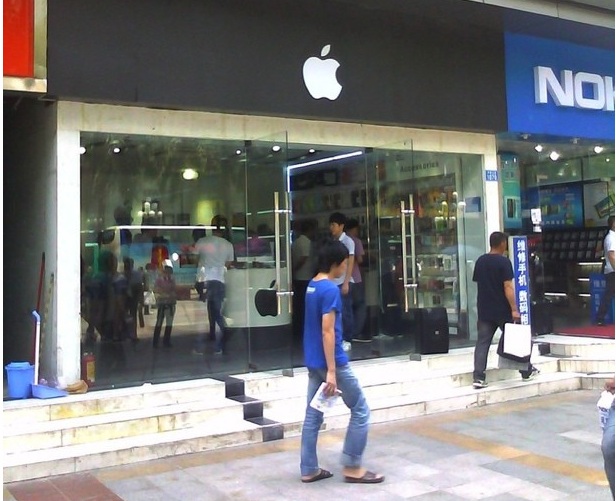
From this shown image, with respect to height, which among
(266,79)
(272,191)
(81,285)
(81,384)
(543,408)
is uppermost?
(266,79)

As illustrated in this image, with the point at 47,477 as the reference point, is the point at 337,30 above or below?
above

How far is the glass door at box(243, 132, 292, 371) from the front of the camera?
7516mm

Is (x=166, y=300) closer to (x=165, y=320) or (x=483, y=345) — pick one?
(x=165, y=320)

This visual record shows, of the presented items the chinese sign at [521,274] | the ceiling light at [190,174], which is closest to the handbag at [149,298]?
the ceiling light at [190,174]

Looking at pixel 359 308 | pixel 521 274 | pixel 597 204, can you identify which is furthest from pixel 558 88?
pixel 359 308

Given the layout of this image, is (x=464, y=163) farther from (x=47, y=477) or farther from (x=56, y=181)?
(x=47, y=477)

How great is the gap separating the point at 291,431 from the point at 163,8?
14.1 feet

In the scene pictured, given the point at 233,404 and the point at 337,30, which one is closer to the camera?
the point at 233,404

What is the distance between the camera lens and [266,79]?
24.6ft

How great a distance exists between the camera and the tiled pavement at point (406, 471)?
182 inches

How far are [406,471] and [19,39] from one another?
16.1ft

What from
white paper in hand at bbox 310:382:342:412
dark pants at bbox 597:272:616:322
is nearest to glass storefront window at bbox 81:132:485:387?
white paper in hand at bbox 310:382:342:412

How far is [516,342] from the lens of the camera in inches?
288

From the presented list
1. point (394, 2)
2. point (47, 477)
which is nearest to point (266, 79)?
point (394, 2)
